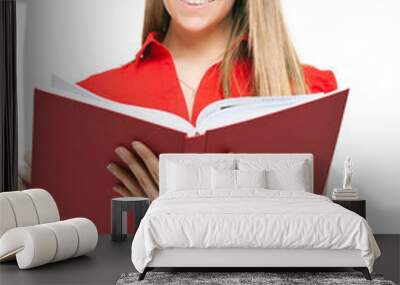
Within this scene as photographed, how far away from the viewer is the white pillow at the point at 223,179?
22.4 feet

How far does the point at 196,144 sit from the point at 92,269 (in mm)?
2396

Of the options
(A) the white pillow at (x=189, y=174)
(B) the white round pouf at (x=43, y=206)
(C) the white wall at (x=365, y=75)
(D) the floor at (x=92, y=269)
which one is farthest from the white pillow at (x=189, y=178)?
(C) the white wall at (x=365, y=75)

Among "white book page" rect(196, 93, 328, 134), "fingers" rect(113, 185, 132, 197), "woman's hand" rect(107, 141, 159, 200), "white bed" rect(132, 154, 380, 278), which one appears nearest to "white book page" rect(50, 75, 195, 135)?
"white book page" rect(196, 93, 328, 134)

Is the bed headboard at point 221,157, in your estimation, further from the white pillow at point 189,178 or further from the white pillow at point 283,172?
the white pillow at point 189,178

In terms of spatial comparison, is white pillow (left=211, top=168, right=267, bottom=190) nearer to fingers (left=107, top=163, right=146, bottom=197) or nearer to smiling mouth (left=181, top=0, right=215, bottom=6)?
fingers (left=107, top=163, right=146, bottom=197)

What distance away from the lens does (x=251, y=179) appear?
682 cm

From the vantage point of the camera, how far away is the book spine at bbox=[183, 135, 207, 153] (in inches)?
300

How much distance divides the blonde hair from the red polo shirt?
0.09m

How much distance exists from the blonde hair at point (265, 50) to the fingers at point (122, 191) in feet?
5.02

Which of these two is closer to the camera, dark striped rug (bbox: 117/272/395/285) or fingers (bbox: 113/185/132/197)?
dark striped rug (bbox: 117/272/395/285)

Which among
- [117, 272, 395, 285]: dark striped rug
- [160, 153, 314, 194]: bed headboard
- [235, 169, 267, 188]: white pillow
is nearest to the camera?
[117, 272, 395, 285]: dark striped rug

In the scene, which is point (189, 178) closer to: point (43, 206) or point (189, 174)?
point (189, 174)

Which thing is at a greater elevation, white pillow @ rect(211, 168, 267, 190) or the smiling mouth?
the smiling mouth

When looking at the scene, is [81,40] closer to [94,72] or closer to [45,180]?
[94,72]
